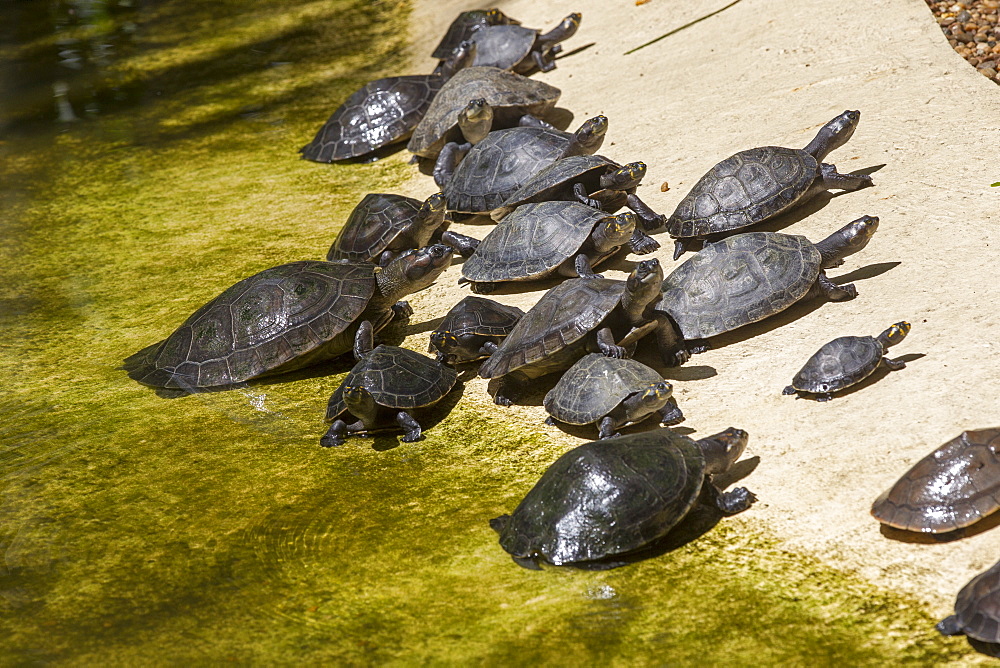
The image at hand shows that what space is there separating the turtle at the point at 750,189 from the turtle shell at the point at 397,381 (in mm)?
1958

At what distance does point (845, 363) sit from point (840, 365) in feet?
0.08

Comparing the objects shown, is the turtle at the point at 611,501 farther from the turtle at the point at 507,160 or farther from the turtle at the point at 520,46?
the turtle at the point at 520,46

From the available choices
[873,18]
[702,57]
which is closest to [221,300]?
[702,57]

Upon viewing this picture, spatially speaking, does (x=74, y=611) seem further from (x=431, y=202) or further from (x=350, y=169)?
(x=350, y=169)

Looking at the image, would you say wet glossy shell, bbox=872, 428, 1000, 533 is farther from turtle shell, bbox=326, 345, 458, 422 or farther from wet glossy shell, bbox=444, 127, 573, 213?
wet glossy shell, bbox=444, 127, 573, 213

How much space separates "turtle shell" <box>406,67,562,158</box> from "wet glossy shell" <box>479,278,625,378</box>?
3.52m

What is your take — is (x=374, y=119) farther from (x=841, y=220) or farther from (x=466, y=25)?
(x=841, y=220)

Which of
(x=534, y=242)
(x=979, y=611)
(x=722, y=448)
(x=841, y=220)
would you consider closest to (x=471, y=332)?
(x=534, y=242)

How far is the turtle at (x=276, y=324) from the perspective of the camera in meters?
5.64

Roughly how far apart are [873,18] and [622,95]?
2.24 meters

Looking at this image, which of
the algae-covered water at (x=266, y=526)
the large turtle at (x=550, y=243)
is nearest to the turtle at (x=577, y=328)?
the algae-covered water at (x=266, y=526)

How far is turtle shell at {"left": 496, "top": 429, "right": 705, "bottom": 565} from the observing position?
12.2ft

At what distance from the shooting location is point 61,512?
4.48 meters

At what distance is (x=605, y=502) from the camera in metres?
3.73
